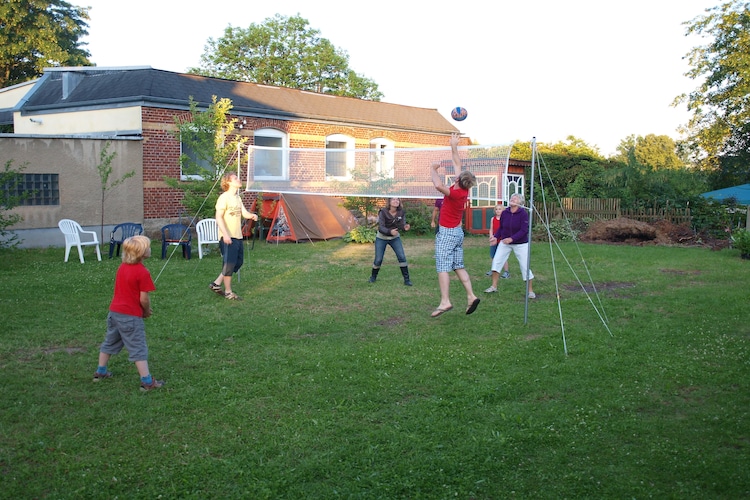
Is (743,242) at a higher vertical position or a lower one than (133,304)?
higher

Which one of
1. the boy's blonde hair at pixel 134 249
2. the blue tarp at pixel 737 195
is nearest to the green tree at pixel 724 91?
the blue tarp at pixel 737 195

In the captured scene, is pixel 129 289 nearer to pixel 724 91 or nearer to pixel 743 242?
pixel 743 242

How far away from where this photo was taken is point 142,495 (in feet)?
11.8

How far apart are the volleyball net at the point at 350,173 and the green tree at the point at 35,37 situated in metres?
23.2

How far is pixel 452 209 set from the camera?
25.0ft

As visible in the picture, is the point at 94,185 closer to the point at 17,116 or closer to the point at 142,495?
the point at 17,116

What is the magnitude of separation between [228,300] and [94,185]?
31.0 ft

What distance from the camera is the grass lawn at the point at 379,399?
3.82 meters

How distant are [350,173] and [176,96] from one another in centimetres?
677

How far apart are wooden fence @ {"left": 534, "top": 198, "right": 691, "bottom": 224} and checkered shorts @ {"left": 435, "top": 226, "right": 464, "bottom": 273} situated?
12.8 meters

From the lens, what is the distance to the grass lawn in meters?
3.82

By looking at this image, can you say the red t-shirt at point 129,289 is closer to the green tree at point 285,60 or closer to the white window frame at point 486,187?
the white window frame at point 486,187

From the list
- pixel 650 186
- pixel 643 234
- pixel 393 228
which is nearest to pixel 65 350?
pixel 393 228

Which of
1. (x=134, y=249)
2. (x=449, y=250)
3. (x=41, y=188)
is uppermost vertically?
(x=41, y=188)
